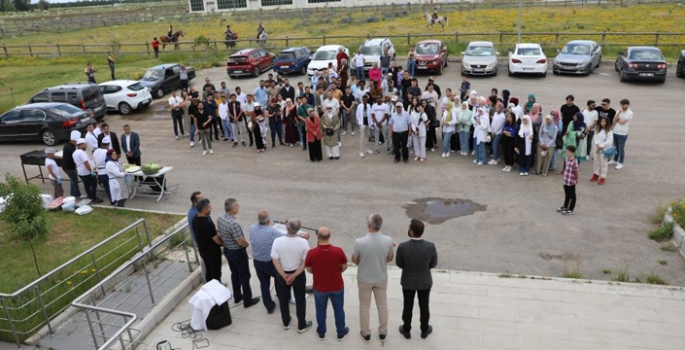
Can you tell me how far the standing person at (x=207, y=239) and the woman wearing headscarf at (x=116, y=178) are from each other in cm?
538

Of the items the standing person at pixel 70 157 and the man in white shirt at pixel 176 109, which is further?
the man in white shirt at pixel 176 109

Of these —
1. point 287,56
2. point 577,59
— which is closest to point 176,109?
point 287,56

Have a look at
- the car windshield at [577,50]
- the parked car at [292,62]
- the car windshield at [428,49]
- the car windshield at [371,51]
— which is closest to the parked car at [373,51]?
the car windshield at [371,51]

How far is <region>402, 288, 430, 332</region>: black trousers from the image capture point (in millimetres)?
6742

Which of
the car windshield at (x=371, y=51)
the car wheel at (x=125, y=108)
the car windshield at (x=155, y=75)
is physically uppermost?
the car windshield at (x=371, y=51)

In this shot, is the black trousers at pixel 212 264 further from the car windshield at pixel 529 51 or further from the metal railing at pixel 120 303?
the car windshield at pixel 529 51

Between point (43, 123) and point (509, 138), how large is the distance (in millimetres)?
15412

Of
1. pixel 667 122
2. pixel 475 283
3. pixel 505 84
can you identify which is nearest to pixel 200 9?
pixel 505 84

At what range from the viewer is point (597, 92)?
20.6 m

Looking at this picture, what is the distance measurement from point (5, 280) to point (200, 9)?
88.7 metres

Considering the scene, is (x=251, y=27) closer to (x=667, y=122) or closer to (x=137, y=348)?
(x=667, y=122)

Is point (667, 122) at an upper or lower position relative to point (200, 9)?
lower

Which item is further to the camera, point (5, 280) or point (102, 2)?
point (102, 2)

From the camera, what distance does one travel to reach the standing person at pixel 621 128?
40.9ft
